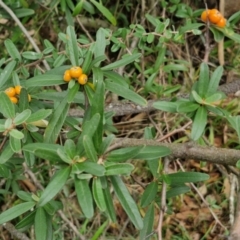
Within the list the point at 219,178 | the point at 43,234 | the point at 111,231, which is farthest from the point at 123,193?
the point at 219,178

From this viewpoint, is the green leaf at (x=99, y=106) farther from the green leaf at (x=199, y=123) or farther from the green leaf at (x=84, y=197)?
the green leaf at (x=199, y=123)

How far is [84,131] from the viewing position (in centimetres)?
111

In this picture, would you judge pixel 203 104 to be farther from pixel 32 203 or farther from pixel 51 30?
pixel 51 30

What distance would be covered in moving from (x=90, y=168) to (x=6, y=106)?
0.30m

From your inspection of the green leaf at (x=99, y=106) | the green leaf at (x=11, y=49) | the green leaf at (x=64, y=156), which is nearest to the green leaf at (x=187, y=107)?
the green leaf at (x=99, y=106)

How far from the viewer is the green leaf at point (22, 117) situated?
3.89 ft

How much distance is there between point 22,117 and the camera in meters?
1.19

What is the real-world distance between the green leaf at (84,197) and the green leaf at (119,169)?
0.20 ft

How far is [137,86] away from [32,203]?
112cm

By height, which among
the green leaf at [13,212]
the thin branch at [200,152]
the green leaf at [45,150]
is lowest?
the green leaf at [13,212]

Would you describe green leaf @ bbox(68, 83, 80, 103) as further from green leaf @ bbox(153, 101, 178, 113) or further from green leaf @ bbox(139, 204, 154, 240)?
green leaf @ bbox(139, 204, 154, 240)

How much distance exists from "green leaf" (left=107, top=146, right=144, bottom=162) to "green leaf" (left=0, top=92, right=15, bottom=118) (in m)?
0.29

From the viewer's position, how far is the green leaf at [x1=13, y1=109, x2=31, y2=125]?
3.89 feet

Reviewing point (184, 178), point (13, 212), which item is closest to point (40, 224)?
point (13, 212)
